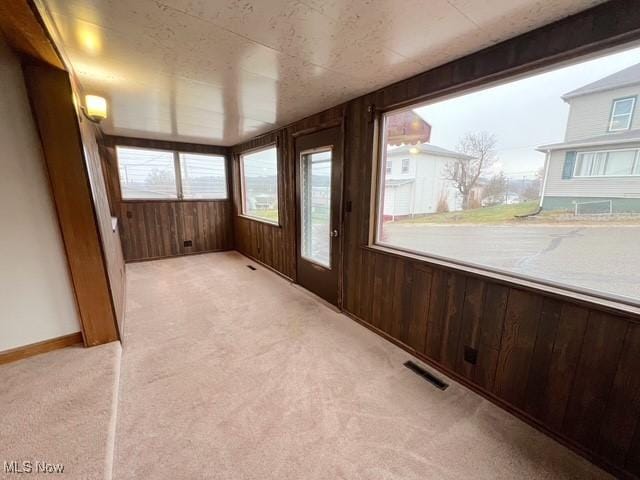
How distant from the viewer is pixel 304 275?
3.60 m

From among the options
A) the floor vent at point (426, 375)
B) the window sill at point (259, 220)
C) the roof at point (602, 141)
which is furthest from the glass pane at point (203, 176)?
the roof at point (602, 141)

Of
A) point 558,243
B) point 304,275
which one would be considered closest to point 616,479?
point 558,243

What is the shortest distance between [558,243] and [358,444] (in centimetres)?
158

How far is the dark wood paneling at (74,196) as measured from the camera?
171 cm

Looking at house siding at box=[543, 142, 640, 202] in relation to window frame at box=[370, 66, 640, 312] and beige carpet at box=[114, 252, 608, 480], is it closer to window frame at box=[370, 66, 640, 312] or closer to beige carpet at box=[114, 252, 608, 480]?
window frame at box=[370, 66, 640, 312]

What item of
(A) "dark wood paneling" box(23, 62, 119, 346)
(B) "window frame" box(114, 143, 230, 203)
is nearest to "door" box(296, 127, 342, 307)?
(A) "dark wood paneling" box(23, 62, 119, 346)

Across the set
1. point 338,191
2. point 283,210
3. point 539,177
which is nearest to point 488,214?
point 539,177

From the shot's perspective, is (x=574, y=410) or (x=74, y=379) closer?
(x=574, y=410)

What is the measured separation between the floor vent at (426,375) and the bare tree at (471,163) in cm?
128

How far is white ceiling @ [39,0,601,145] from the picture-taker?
4.05 ft

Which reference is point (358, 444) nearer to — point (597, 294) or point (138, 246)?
point (597, 294)

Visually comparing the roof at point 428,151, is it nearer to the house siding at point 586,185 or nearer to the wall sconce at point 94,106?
the house siding at point 586,185

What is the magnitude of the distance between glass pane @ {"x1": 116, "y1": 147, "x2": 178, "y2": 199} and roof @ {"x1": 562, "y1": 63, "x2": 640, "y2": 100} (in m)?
5.55

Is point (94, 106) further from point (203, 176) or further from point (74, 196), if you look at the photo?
point (203, 176)
